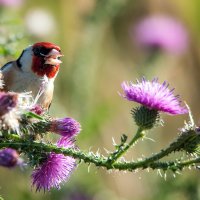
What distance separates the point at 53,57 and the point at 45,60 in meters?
0.11

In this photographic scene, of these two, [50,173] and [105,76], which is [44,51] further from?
[105,76]

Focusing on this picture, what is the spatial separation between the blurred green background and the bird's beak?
2.15 feet

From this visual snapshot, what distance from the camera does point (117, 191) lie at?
38.0ft

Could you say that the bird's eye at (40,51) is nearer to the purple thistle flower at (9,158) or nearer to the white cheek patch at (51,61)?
the white cheek patch at (51,61)

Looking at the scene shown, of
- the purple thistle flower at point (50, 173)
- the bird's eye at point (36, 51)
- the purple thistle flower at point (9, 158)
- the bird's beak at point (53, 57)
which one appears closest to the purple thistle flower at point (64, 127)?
the purple thistle flower at point (50, 173)

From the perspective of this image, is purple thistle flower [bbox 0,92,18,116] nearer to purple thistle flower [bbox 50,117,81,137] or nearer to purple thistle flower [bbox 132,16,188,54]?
purple thistle flower [bbox 50,117,81,137]

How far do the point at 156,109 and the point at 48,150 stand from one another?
21.9 inches

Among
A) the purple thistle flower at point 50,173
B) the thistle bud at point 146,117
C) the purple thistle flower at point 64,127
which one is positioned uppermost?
the thistle bud at point 146,117

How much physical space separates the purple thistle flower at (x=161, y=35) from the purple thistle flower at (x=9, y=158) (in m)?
6.40

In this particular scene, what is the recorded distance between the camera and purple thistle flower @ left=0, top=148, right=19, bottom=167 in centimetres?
325

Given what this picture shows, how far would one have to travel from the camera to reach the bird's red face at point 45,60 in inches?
Answer: 166

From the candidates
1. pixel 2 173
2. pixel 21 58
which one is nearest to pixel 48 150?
pixel 21 58

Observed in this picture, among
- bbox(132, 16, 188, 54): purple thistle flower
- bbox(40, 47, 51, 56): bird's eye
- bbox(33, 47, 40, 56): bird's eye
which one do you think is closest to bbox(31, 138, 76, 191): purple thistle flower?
bbox(40, 47, 51, 56): bird's eye

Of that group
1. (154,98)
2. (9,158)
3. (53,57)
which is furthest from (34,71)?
(154,98)
